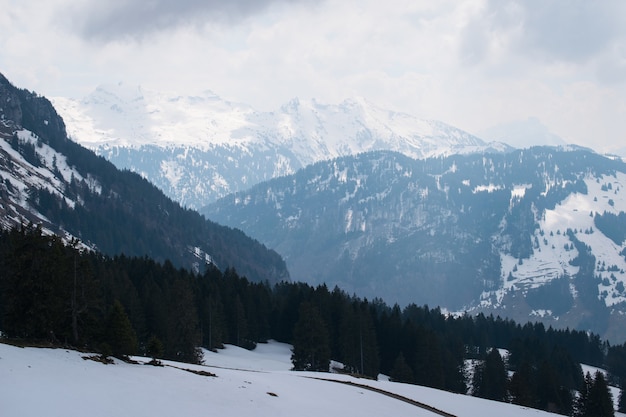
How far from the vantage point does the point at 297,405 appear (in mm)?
43906

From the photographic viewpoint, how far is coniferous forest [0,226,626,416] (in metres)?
52.6

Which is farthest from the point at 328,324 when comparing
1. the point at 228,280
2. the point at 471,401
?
the point at 471,401

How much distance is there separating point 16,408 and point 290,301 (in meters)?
97.5

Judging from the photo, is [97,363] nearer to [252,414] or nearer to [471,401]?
[252,414]

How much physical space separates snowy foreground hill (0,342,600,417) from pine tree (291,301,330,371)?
32.0 m

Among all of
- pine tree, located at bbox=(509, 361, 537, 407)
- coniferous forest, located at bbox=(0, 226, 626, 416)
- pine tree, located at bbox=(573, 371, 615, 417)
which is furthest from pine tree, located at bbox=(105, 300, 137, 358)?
pine tree, located at bbox=(573, 371, 615, 417)

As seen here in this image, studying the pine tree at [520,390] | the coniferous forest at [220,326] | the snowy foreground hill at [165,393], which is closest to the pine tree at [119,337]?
the coniferous forest at [220,326]

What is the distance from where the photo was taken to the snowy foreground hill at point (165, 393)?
33688 millimetres

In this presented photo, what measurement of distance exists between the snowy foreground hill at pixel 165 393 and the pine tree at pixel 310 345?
32.0 metres

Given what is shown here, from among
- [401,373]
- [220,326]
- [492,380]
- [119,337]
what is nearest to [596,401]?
[492,380]

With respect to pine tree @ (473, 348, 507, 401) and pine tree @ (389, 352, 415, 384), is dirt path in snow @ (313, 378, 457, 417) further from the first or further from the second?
pine tree @ (473, 348, 507, 401)

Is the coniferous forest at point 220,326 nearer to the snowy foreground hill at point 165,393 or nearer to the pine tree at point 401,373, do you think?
the pine tree at point 401,373

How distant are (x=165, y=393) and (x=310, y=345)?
54779mm

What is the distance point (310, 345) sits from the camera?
306 ft
